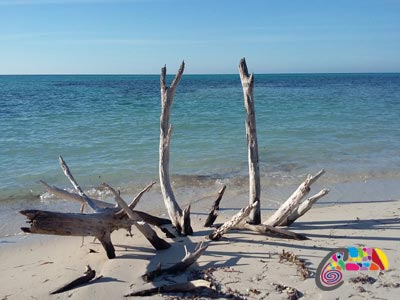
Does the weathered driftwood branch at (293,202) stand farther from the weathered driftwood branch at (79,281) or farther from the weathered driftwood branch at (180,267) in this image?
the weathered driftwood branch at (79,281)

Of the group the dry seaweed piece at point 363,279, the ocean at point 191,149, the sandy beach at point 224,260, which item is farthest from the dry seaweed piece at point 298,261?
the ocean at point 191,149

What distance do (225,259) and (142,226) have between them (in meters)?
1.07

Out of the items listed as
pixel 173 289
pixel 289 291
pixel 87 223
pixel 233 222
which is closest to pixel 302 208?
pixel 233 222

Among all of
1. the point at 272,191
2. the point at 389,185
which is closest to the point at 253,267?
the point at 272,191

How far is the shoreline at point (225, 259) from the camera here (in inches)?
173

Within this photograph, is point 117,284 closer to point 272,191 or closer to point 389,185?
point 272,191

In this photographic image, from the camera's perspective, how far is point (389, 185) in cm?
926

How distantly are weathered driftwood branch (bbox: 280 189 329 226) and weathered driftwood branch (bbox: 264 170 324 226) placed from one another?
83 millimetres

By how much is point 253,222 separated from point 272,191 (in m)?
2.71

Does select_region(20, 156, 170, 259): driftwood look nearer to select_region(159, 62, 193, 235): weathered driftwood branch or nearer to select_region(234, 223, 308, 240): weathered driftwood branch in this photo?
select_region(159, 62, 193, 235): weathered driftwood branch

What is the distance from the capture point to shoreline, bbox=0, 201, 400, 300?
14.4 feet

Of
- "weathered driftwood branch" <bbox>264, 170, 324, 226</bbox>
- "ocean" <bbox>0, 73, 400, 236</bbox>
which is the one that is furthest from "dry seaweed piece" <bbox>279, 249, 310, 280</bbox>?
"ocean" <bbox>0, 73, 400, 236</bbox>

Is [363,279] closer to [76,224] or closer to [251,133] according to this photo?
[251,133]

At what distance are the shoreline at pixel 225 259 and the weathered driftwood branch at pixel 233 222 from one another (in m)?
0.14
